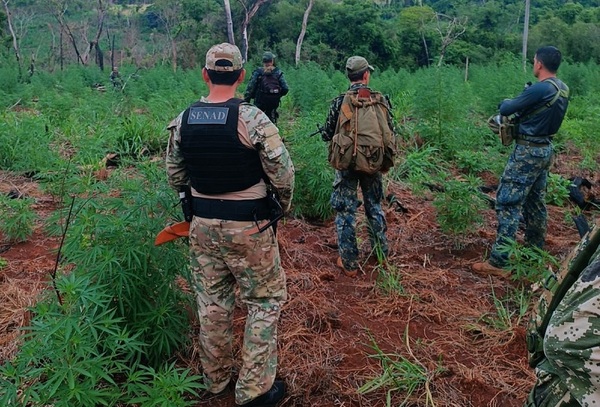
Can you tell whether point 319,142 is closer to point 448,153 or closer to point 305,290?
point 305,290

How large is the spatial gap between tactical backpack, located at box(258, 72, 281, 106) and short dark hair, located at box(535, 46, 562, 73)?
536 centimetres

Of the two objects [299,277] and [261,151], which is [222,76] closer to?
[261,151]

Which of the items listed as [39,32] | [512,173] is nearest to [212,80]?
[512,173]

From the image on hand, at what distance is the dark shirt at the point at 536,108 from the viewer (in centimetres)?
377

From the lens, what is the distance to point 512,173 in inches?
157

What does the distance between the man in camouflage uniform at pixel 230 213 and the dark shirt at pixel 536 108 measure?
2.22 metres

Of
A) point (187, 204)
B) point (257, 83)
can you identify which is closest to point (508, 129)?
point (187, 204)

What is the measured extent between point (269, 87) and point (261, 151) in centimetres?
644

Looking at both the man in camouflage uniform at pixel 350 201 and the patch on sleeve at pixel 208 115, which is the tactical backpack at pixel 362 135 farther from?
the patch on sleeve at pixel 208 115

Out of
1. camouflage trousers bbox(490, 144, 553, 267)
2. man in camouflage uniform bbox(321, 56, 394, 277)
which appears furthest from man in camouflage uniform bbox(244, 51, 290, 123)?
camouflage trousers bbox(490, 144, 553, 267)

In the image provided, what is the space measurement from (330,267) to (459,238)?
1377 millimetres

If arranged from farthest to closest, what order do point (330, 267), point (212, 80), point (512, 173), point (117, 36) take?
point (117, 36) < point (330, 267) < point (512, 173) < point (212, 80)

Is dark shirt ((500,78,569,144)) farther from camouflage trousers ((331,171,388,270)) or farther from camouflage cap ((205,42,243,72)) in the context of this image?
camouflage cap ((205,42,243,72))

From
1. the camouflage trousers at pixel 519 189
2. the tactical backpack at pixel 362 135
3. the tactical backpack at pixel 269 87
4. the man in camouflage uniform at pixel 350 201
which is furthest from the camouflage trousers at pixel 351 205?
the tactical backpack at pixel 269 87
